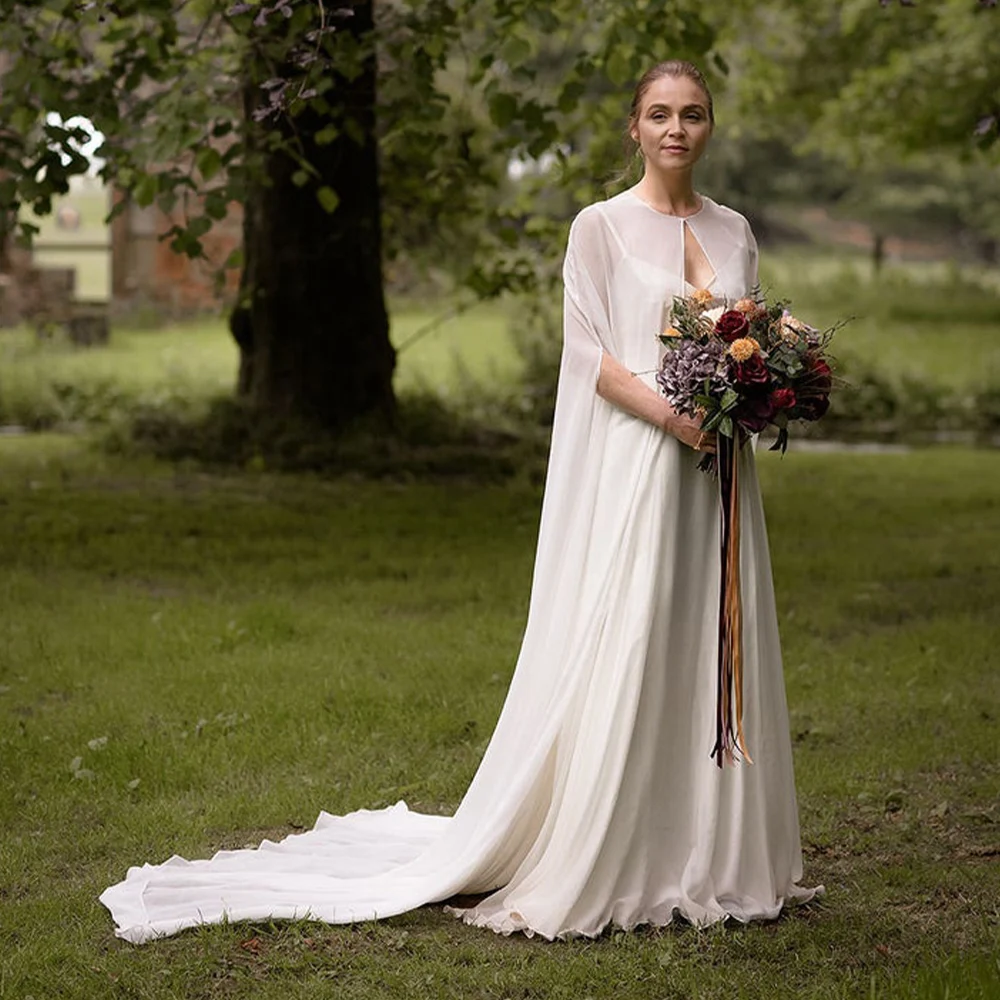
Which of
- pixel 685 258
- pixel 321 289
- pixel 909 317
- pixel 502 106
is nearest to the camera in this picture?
pixel 685 258

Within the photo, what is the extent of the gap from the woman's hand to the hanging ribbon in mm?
38

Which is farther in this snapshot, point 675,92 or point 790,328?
point 675,92

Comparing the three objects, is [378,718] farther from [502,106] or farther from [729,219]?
[502,106]

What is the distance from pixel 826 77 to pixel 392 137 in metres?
13.8

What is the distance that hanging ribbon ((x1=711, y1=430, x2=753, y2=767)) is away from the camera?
16.1ft

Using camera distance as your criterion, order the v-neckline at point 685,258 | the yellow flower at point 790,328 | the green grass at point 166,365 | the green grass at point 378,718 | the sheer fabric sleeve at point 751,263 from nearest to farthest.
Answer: the green grass at point 378,718
the yellow flower at point 790,328
the v-neckline at point 685,258
the sheer fabric sleeve at point 751,263
the green grass at point 166,365

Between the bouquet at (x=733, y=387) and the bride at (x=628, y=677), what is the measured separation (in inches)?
2.2

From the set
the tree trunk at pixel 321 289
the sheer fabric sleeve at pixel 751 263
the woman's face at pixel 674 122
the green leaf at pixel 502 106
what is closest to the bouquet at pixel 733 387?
the sheer fabric sleeve at pixel 751 263

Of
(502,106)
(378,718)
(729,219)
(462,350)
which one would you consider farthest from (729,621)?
(462,350)

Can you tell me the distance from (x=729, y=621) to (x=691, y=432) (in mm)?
529

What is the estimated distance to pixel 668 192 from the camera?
503 centimetres

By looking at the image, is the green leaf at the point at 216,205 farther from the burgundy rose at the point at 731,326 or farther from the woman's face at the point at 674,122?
the burgundy rose at the point at 731,326

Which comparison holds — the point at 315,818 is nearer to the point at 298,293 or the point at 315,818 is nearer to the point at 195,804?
the point at 195,804

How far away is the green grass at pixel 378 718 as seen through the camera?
4.66 meters
